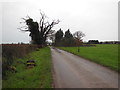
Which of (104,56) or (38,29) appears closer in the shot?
(104,56)

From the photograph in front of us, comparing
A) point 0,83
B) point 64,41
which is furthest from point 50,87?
point 64,41

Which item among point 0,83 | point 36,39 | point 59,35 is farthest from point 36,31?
point 59,35

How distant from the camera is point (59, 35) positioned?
91.1m

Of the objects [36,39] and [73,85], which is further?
[36,39]

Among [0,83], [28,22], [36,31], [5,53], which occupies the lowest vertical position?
[0,83]

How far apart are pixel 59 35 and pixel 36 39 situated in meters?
47.0

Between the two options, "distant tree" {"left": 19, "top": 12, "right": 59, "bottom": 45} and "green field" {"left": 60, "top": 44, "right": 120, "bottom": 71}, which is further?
"distant tree" {"left": 19, "top": 12, "right": 59, "bottom": 45}

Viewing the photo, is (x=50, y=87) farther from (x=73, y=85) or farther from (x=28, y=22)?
(x=28, y=22)

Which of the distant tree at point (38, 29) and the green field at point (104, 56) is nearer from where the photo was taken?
the green field at point (104, 56)

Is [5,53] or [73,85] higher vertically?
[5,53]

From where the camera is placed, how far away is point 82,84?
21.6 feet

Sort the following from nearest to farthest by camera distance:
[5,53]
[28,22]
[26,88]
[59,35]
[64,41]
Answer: [26,88]
[5,53]
[28,22]
[64,41]
[59,35]

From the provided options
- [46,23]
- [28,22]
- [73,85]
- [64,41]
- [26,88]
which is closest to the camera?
[26,88]

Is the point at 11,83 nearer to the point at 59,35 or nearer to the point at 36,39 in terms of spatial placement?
the point at 36,39
